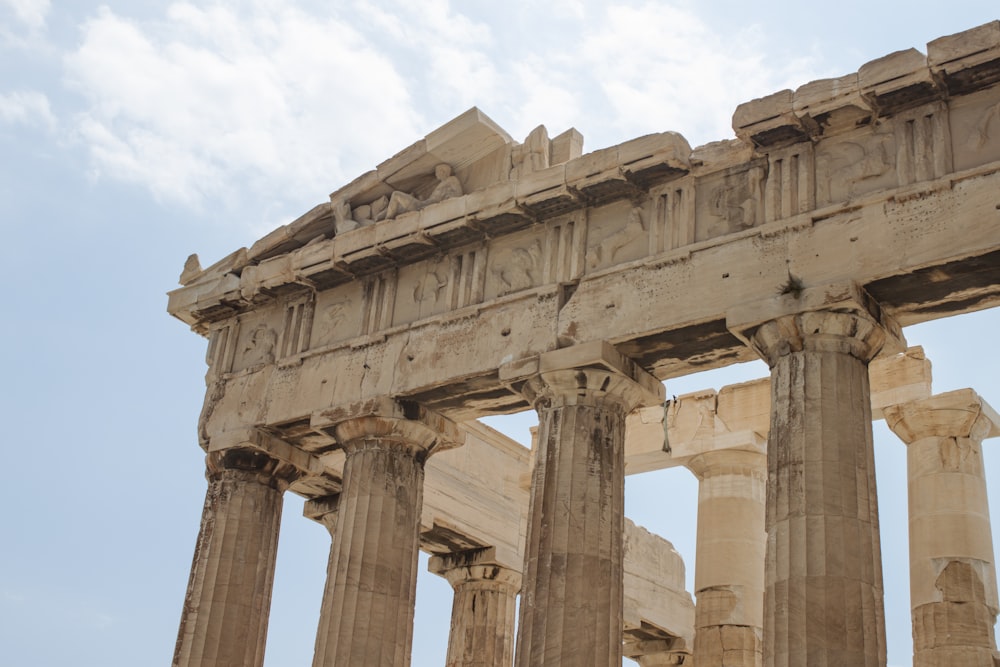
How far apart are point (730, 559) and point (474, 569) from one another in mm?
5308

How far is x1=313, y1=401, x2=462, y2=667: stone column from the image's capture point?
63.9ft

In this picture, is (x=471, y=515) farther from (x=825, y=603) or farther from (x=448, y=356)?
(x=825, y=603)

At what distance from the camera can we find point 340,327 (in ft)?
71.6

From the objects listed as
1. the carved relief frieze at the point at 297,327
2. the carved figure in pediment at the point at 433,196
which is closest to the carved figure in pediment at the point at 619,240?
the carved figure in pediment at the point at 433,196

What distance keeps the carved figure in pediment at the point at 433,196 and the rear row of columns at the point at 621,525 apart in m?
3.04

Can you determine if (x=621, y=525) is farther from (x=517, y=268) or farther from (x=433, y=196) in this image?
(x=433, y=196)

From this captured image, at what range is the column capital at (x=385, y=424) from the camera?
2052 centimetres

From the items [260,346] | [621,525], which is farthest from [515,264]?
[260,346]

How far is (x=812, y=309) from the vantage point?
16719 millimetres

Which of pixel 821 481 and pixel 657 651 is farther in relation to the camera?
pixel 657 651

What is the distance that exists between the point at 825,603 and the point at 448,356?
6851mm

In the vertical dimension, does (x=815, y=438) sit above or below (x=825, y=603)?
above

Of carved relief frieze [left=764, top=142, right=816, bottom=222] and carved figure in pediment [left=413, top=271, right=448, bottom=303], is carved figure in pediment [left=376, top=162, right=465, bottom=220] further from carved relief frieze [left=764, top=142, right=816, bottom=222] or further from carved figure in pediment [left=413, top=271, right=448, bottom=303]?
carved relief frieze [left=764, top=142, right=816, bottom=222]

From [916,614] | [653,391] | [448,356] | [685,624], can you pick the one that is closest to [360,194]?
[448,356]
